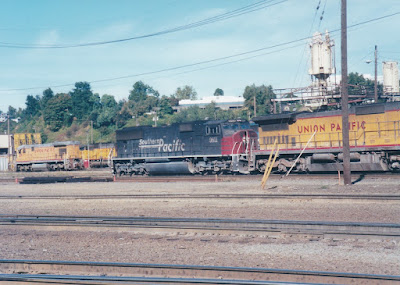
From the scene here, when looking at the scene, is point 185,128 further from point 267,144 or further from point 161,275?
point 161,275

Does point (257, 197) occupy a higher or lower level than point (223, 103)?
lower

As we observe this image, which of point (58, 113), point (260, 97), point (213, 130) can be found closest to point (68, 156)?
point (213, 130)

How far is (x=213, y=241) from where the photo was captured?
870cm

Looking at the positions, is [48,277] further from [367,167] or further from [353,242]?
[367,167]

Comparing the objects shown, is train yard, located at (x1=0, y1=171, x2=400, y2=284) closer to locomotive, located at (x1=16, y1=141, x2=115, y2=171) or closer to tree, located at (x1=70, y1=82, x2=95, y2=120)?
locomotive, located at (x1=16, y1=141, x2=115, y2=171)

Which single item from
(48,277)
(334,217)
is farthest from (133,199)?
(48,277)

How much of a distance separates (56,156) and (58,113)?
2260 inches

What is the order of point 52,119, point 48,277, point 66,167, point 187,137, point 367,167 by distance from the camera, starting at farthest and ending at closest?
point 52,119, point 66,167, point 187,137, point 367,167, point 48,277

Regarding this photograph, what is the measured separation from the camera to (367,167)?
2053cm

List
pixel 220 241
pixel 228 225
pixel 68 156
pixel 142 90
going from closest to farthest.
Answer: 1. pixel 220 241
2. pixel 228 225
3. pixel 68 156
4. pixel 142 90

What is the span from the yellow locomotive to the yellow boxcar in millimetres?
24411

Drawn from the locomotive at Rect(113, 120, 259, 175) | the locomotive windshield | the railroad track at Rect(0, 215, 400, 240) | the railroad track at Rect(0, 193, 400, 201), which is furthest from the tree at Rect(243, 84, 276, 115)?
the railroad track at Rect(0, 215, 400, 240)

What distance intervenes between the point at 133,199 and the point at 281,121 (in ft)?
35.5

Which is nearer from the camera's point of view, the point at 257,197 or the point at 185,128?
the point at 257,197
